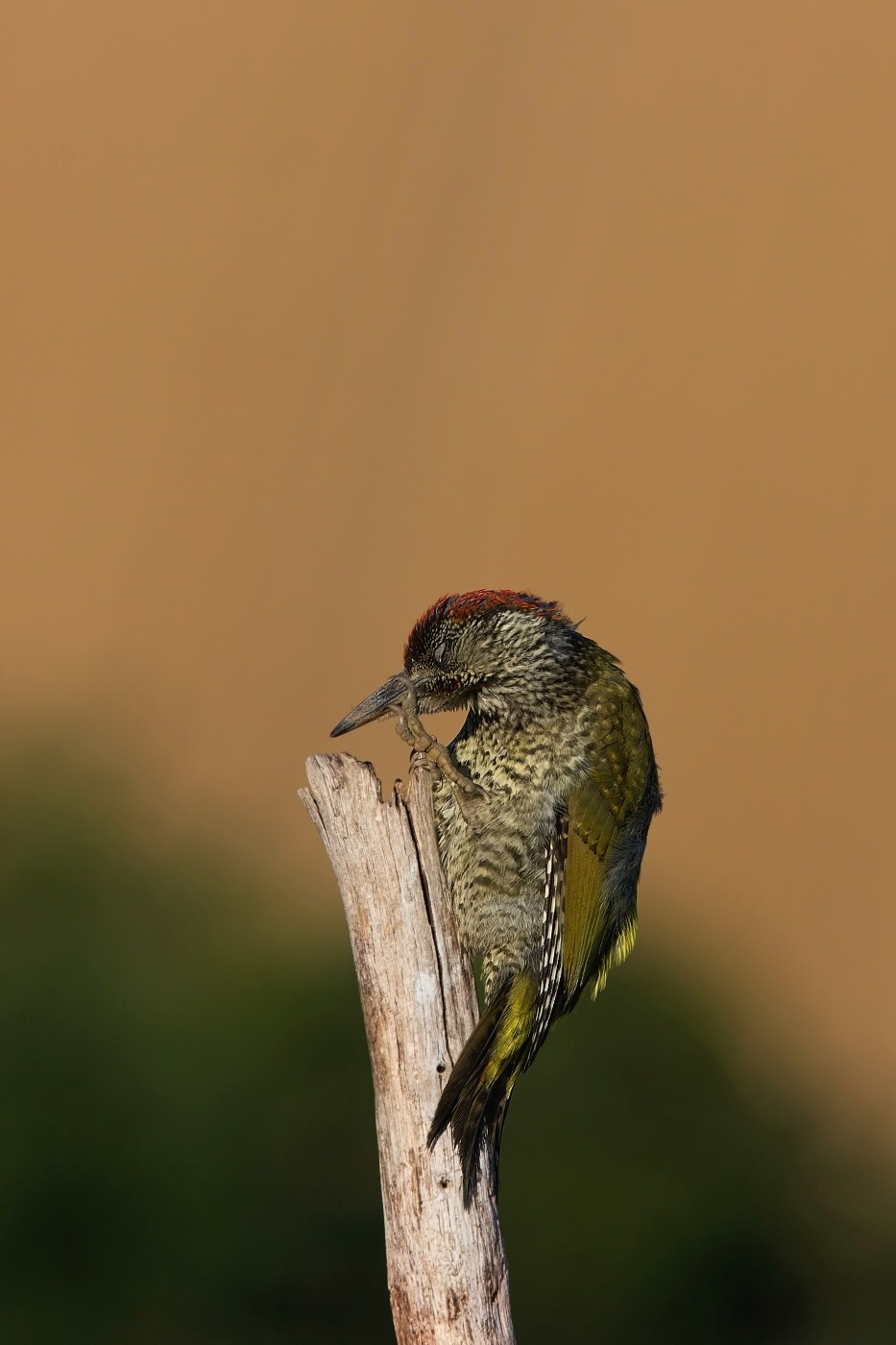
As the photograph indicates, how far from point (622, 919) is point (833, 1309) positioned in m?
7.85

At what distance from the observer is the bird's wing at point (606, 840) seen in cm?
378

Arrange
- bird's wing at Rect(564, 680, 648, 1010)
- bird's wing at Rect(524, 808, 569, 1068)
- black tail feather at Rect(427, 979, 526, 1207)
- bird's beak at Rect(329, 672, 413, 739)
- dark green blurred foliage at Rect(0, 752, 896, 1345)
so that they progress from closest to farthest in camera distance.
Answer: black tail feather at Rect(427, 979, 526, 1207) → bird's wing at Rect(524, 808, 569, 1068) → bird's wing at Rect(564, 680, 648, 1010) → bird's beak at Rect(329, 672, 413, 739) → dark green blurred foliage at Rect(0, 752, 896, 1345)

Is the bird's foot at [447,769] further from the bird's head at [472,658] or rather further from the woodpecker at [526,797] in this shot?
the bird's head at [472,658]

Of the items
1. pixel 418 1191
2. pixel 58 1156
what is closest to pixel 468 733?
pixel 418 1191

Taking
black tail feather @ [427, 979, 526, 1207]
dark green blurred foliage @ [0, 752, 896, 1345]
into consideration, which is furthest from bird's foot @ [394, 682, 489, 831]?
dark green blurred foliage @ [0, 752, 896, 1345]

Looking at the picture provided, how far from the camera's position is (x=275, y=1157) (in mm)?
8266

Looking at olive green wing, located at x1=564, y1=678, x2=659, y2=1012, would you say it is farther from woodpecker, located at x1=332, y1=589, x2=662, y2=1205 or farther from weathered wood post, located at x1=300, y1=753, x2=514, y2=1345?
weathered wood post, located at x1=300, y1=753, x2=514, y2=1345

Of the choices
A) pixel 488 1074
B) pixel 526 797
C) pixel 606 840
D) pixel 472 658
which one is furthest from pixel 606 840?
pixel 488 1074

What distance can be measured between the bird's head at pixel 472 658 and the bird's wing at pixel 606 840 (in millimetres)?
210

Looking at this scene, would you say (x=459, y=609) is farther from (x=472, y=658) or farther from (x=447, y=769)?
(x=447, y=769)

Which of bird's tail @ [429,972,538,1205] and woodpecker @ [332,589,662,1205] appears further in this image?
woodpecker @ [332,589,662,1205]

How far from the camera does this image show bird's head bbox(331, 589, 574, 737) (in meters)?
4.02

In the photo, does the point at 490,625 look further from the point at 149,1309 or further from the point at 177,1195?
the point at 149,1309

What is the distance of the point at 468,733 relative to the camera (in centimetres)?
408
